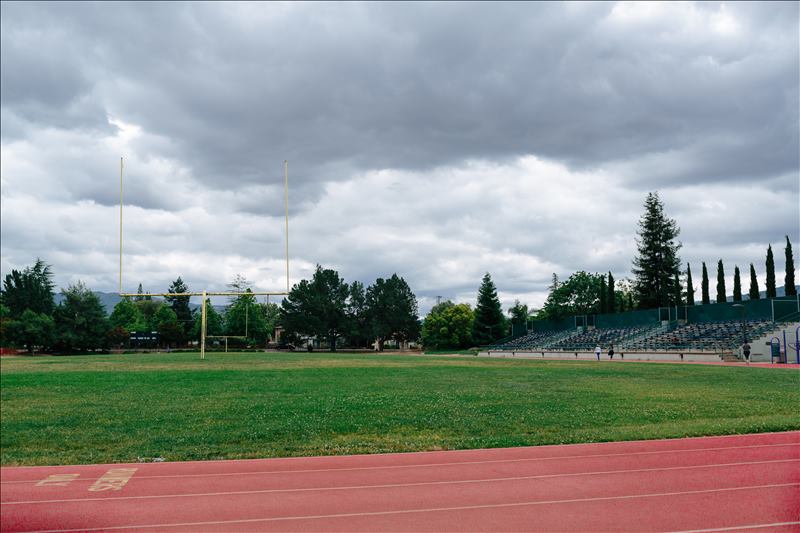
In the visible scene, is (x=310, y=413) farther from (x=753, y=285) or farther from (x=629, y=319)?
(x=753, y=285)

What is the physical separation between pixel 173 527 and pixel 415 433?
7.61 meters

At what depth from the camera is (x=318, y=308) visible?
10625 cm

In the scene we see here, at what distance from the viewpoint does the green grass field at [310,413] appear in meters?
9.16

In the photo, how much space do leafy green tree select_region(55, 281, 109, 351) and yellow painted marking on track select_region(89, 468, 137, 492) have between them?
5.03 feet

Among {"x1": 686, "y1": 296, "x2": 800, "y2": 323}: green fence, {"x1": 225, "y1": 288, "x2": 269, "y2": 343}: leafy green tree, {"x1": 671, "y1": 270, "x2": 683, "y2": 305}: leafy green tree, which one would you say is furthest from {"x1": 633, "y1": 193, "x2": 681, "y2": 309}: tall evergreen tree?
{"x1": 225, "y1": 288, "x2": 269, "y2": 343}: leafy green tree

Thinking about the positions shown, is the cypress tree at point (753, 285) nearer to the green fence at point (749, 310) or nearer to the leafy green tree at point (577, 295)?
the green fence at point (749, 310)

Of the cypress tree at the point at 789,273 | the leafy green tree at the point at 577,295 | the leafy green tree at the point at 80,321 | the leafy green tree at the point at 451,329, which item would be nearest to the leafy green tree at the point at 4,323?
the leafy green tree at the point at 80,321

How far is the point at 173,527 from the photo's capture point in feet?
21.5

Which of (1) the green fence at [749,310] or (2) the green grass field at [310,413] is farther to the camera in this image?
(1) the green fence at [749,310]

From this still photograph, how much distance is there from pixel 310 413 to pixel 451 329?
9359 centimetres

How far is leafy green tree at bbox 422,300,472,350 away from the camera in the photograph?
107375mm

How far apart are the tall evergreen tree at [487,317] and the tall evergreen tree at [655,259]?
72.6 feet

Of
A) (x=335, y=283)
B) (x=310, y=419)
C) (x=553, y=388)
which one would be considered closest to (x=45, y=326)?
(x=310, y=419)

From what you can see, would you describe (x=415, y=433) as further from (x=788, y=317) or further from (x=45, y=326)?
(x=788, y=317)
